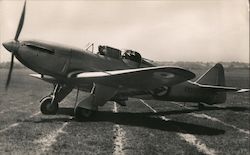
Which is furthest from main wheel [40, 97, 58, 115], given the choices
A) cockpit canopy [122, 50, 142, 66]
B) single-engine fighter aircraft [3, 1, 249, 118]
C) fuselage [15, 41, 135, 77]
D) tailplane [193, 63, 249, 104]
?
tailplane [193, 63, 249, 104]

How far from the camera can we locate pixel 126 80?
496 inches

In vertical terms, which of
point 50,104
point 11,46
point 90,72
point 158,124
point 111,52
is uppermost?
point 11,46

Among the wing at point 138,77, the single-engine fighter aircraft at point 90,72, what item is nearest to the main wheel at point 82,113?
the single-engine fighter aircraft at point 90,72

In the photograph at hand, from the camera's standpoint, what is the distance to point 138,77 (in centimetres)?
1232

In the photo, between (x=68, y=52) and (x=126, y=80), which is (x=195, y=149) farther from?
(x=68, y=52)

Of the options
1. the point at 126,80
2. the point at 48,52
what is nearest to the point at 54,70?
the point at 48,52

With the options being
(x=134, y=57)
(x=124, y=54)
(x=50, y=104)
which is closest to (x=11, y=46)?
(x=50, y=104)

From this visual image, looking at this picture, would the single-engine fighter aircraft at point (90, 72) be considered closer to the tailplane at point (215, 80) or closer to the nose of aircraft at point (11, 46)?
the nose of aircraft at point (11, 46)

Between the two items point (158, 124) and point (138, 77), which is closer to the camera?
point (138, 77)

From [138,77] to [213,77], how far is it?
7.92m

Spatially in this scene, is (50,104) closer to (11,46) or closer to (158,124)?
(11,46)

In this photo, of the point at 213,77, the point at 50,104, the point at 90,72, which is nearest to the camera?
the point at 90,72

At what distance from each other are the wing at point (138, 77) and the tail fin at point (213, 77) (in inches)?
271

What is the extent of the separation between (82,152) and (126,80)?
16.5 ft
